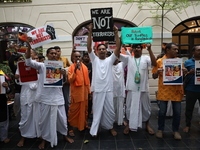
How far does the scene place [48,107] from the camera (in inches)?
138

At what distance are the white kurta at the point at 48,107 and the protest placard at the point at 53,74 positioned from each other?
0.29 ft

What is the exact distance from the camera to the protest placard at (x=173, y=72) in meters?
3.76

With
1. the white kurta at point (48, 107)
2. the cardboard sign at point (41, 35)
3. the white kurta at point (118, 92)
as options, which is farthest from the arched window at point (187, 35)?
the white kurta at point (48, 107)

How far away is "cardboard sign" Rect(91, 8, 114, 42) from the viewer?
3898mm

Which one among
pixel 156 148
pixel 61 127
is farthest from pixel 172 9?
pixel 61 127

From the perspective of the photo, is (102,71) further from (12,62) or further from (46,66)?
(12,62)

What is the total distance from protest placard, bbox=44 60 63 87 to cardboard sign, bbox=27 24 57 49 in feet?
1.62

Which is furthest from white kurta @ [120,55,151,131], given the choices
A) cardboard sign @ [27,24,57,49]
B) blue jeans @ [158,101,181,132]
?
cardboard sign @ [27,24,57,49]

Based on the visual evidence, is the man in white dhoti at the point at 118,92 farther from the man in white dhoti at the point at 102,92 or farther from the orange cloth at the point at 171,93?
the orange cloth at the point at 171,93

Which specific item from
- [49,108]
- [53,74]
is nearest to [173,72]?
[53,74]

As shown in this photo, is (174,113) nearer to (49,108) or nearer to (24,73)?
(49,108)

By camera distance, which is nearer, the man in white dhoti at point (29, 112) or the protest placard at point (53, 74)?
the protest placard at point (53, 74)

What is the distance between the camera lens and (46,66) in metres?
3.47

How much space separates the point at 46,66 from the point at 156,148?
252cm
